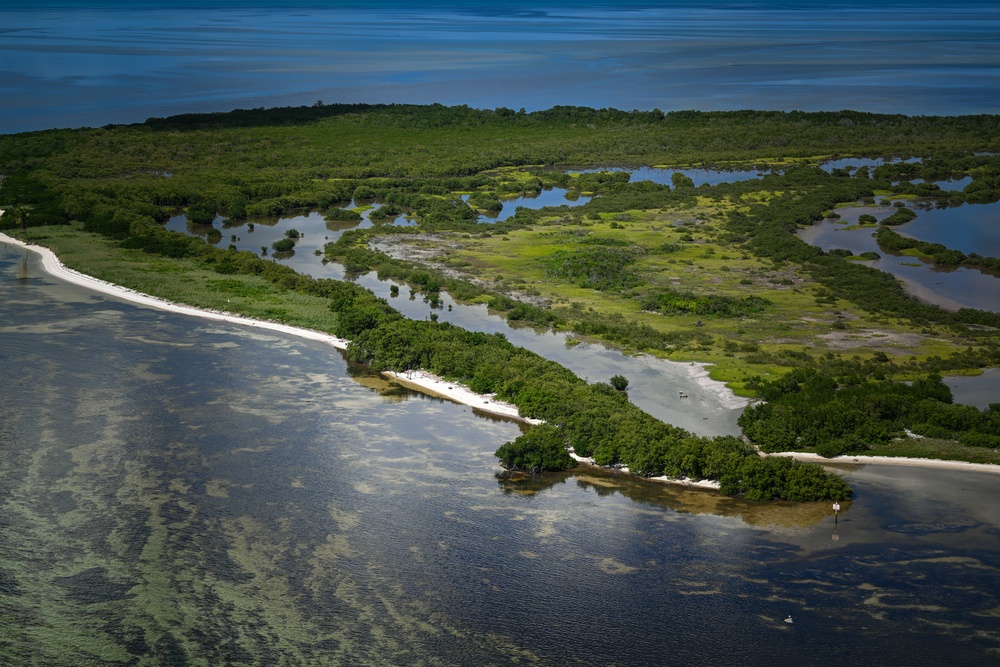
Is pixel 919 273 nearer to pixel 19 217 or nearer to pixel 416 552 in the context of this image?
pixel 416 552

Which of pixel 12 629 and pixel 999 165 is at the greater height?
pixel 999 165

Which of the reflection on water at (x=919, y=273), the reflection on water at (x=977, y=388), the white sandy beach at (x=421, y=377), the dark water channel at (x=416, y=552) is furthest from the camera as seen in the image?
the reflection on water at (x=919, y=273)

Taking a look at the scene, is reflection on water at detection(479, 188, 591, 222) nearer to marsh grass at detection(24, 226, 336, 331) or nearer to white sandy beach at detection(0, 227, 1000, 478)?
marsh grass at detection(24, 226, 336, 331)

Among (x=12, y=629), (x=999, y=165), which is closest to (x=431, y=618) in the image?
(x=12, y=629)

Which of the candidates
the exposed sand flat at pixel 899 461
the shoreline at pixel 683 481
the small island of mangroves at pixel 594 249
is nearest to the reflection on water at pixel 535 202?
the small island of mangroves at pixel 594 249

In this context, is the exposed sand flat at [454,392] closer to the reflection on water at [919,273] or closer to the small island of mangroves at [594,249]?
the small island of mangroves at [594,249]

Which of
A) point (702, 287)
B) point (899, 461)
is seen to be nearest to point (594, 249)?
point (702, 287)

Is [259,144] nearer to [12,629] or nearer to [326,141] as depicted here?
[326,141]
